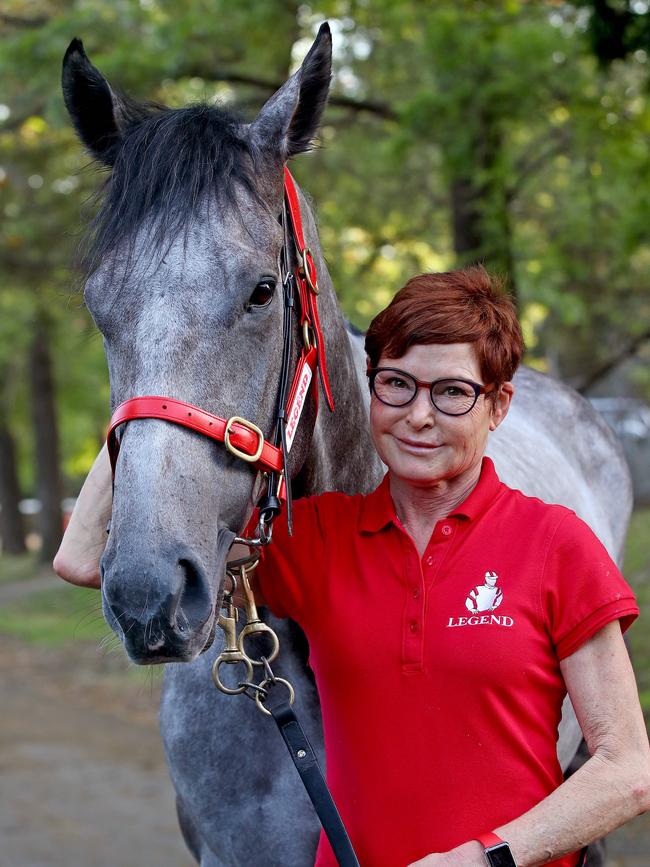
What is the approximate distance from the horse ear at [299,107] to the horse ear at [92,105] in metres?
0.35

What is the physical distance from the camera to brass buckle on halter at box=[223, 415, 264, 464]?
1978mm

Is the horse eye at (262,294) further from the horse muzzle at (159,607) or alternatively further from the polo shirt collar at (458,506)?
the horse muzzle at (159,607)

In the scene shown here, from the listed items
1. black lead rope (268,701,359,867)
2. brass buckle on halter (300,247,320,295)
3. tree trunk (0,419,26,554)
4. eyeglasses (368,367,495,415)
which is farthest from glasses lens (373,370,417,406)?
tree trunk (0,419,26,554)

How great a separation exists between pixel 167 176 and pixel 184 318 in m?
0.35

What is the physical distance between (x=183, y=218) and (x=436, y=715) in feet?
3.58

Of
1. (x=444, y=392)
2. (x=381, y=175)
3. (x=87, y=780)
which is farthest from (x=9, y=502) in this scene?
(x=444, y=392)

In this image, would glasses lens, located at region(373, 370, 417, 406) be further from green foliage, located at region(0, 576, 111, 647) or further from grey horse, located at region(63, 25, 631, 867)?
green foliage, located at region(0, 576, 111, 647)

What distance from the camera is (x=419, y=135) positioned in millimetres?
8094

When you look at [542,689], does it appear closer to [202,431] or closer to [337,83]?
[202,431]

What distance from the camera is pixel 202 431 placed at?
1.93 metres

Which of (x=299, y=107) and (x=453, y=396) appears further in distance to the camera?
(x=299, y=107)

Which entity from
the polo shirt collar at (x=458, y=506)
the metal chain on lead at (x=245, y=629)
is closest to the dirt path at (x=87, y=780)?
the metal chain on lead at (x=245, y=629)

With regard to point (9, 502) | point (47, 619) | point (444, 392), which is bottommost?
point (47, 619)

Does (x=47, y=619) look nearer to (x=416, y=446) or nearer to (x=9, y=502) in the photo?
(x=9, y=502)
